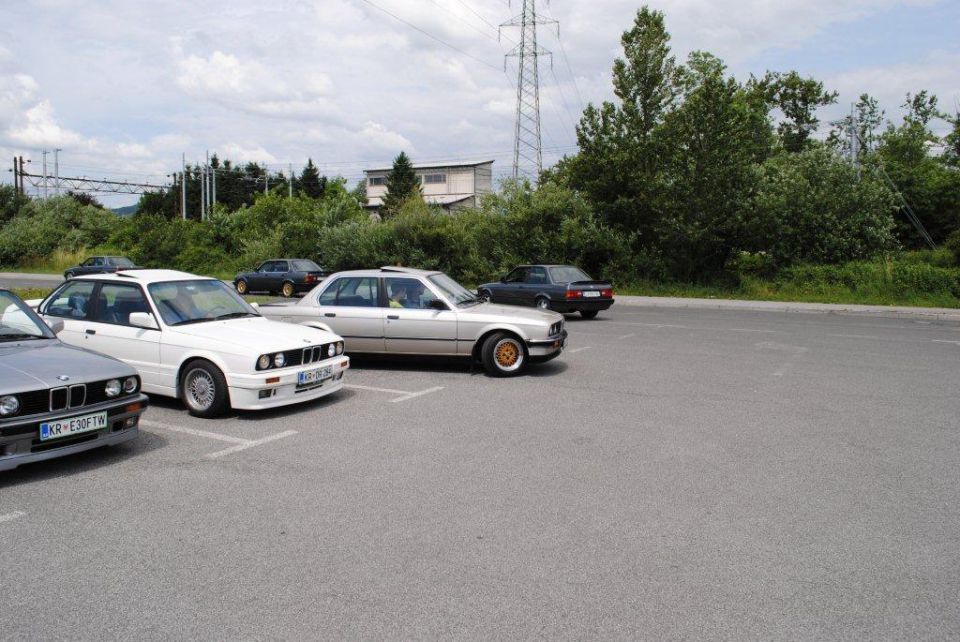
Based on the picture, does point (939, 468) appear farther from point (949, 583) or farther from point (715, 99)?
point (715, 99)

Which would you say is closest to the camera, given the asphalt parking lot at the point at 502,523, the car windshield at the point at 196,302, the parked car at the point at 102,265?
the asphalt parking lot at the point at 502,523

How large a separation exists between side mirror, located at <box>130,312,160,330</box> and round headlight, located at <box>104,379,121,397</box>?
202 centimetres

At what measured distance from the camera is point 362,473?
5.91m

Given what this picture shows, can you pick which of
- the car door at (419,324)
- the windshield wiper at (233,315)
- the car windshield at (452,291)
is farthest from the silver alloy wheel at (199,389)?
the car windshield at (452,291)

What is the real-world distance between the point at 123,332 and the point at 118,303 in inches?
17.2

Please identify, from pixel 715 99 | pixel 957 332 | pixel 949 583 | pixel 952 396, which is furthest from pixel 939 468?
pixel 715 99

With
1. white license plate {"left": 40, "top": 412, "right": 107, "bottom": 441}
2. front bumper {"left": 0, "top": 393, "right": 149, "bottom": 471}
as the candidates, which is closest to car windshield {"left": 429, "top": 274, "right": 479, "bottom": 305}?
front bumper {"left": 0, "top": 393, "right": 149, "bottom": 471}

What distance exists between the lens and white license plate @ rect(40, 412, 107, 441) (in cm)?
557

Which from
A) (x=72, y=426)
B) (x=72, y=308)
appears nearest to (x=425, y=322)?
(x=72, y=308)

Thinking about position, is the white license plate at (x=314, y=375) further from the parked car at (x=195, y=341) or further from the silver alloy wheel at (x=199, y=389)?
the silver alloy wheel at (x=199, y=389)

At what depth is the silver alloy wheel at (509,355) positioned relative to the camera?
1049 cm

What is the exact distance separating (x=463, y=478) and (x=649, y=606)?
2.32 m

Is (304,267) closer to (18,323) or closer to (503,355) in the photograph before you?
(503,355)

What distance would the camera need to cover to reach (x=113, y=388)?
6117 mm
